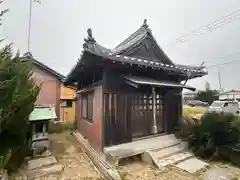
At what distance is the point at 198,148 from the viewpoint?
19.4 ft

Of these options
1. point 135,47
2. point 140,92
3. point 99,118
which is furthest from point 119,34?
point 99,118

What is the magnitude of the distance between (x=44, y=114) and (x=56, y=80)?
7.88m

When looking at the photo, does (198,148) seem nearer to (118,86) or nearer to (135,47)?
(118,86)

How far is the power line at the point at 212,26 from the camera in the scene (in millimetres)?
11102

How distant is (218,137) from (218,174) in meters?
1.56

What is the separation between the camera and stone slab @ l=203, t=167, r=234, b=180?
426 centimetres

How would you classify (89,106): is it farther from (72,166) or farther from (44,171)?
(44,171)

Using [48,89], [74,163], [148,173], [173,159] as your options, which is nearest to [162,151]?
[173,159]

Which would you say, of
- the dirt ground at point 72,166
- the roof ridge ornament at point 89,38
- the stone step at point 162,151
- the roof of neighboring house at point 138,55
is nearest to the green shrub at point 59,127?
the dirt ground at point 72,166

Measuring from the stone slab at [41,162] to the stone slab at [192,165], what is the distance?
402cm

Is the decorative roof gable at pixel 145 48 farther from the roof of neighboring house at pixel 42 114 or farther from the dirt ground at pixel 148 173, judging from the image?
the dirt ground at pixel 148 173

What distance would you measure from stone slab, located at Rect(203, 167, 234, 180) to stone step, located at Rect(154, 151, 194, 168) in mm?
877

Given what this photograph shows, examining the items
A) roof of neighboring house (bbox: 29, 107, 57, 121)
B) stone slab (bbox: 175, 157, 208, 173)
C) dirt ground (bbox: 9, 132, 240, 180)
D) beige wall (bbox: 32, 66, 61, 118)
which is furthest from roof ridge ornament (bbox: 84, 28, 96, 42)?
beige wall (bbox: 32, 66, 61, 118)

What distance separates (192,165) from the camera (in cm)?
502
